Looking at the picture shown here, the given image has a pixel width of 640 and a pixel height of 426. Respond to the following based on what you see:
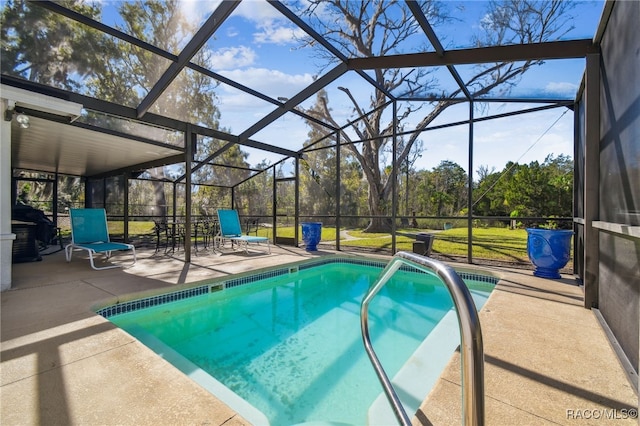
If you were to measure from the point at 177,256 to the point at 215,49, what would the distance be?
14.6 ft

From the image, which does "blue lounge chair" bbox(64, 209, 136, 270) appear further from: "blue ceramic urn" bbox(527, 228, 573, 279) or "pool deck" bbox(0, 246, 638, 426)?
"blue ceramic urn" bbox(527, 228, 573, 279)

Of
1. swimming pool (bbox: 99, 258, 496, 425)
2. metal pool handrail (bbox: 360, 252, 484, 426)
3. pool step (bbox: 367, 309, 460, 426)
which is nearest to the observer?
metal pool handrail (bbox: 360, 252, 484, 426)

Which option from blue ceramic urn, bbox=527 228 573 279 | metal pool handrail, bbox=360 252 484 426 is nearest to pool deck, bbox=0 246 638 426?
metal pool handrail, bbox=360 252 484 426

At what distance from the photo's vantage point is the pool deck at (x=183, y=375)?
5.04 feet

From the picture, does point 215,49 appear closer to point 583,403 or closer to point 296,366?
point 296,366

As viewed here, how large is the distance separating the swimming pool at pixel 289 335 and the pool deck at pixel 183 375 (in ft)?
0.95

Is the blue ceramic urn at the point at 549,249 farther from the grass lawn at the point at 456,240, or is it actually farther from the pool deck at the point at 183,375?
the grass lawn at the point at 456,240

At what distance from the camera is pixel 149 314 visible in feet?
12.3

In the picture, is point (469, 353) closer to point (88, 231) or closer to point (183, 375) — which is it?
point (183, 375)

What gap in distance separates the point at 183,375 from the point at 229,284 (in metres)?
3.00

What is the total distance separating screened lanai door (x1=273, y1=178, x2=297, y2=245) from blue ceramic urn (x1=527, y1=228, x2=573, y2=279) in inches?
239

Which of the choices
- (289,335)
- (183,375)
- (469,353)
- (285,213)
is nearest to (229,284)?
(289,335)

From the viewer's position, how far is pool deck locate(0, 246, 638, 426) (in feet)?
5.04

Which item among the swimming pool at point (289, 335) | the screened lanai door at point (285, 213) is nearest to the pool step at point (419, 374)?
the swimming pool at point (289, 335)
